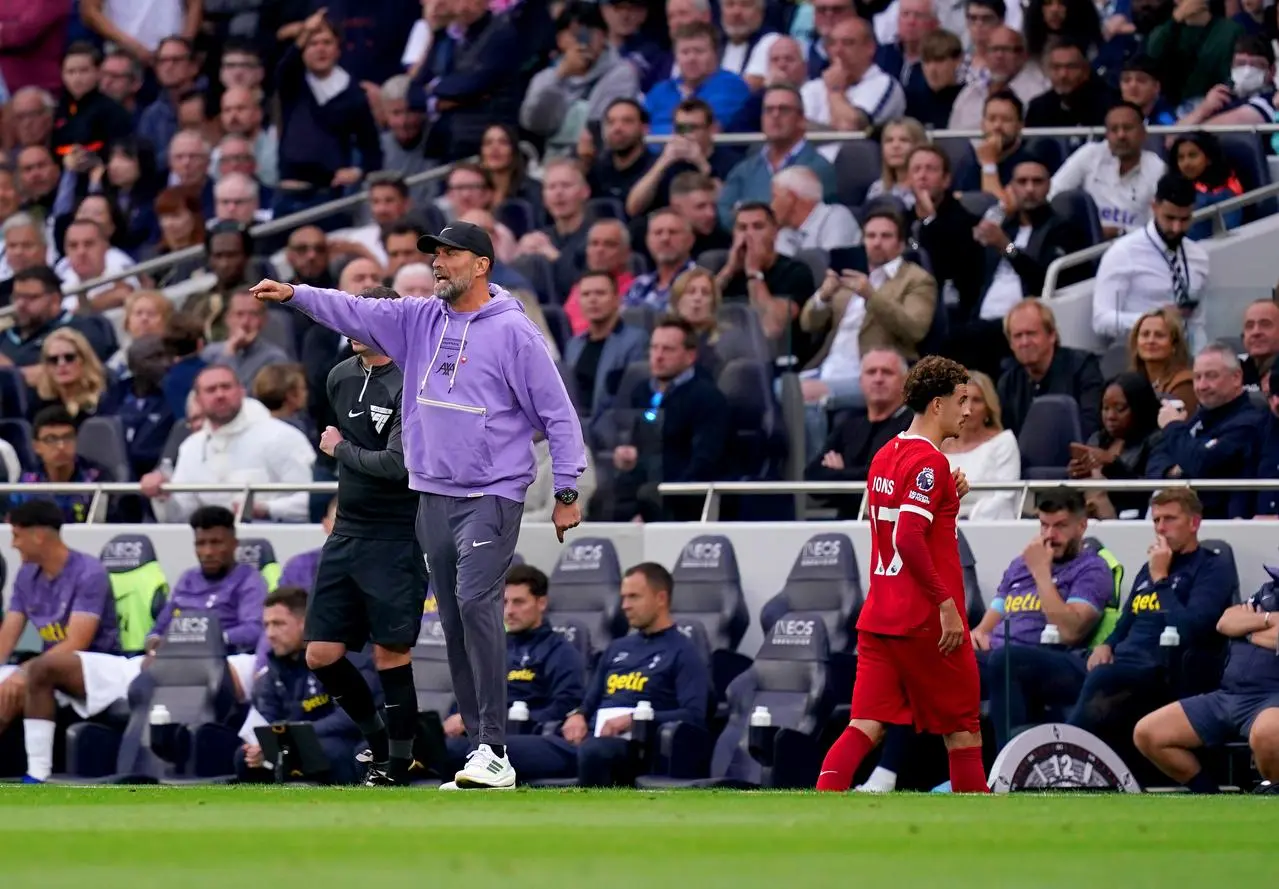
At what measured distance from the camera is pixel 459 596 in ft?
33.2

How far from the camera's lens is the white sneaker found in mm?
10086

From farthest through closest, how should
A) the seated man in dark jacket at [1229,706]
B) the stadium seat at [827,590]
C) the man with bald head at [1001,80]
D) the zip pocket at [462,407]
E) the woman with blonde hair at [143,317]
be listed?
the woman with blonde hair at [143,317] → the man with bald head at [1001,80] → the stadium seat at [827,590] → the seated man in dark jacket at [1229,706] → the zip pocket at [462,407]

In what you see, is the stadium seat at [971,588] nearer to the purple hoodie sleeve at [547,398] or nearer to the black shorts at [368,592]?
the black shorts at [368,592]

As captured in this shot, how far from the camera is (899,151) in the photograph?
16906 millimetres

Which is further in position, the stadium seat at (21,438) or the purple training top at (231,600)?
the stadium seat at (21,438)

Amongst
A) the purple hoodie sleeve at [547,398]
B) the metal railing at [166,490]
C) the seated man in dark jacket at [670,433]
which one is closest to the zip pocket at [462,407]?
the purple hoodie sleeve at [547,398]

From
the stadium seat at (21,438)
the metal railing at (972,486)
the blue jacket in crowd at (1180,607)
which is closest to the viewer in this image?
the blue jacket in crowd at (1180,607)

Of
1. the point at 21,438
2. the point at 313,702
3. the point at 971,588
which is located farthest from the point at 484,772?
the point at 21,438

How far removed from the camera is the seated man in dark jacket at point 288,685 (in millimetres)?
14023

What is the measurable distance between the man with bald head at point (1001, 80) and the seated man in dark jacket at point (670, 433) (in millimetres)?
4000

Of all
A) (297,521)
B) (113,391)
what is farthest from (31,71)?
(297,521)

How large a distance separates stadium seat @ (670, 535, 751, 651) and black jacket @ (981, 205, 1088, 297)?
2.95 metres

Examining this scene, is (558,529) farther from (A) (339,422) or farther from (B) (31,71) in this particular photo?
(B) (31,71)

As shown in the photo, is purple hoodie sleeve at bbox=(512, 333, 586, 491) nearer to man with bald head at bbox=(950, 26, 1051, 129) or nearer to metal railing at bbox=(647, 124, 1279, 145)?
metal railing at bbox=(647, 124, 1279, 145)
